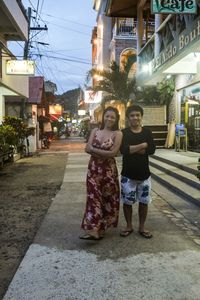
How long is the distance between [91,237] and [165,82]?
14.7m

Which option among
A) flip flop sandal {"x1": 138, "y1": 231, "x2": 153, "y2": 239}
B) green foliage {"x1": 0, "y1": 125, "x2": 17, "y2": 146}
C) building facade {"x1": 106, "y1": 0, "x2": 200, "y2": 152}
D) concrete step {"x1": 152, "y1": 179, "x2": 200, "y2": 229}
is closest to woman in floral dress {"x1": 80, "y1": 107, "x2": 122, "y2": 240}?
flip flop sandal {"x1": 138, "y1": 231, "x2": 153, "y2": 239}

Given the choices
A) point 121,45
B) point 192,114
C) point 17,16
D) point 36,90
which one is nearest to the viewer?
point 17,16

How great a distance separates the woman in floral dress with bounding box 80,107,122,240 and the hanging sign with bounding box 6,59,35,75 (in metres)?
12.2

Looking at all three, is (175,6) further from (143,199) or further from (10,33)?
(10,33)

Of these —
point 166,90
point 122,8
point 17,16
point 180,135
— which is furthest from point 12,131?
point 166,90

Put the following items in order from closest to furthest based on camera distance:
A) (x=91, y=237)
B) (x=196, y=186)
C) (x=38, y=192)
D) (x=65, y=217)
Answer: (x=91, y=237), (x=65, y=217), (x=196, y=186), (x=38, y=192)

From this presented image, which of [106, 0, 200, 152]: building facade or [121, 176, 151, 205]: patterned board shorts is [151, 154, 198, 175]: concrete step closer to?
[106, 0, 200, 152]: building facade

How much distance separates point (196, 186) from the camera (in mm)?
9008

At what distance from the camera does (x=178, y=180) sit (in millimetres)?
10336

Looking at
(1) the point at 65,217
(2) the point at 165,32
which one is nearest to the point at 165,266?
(1) the point at 65,217

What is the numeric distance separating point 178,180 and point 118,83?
1143cm

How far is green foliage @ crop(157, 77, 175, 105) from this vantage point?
19.0 metres

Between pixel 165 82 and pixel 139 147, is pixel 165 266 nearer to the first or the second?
pixel 139 147

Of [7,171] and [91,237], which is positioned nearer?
[91,237]
